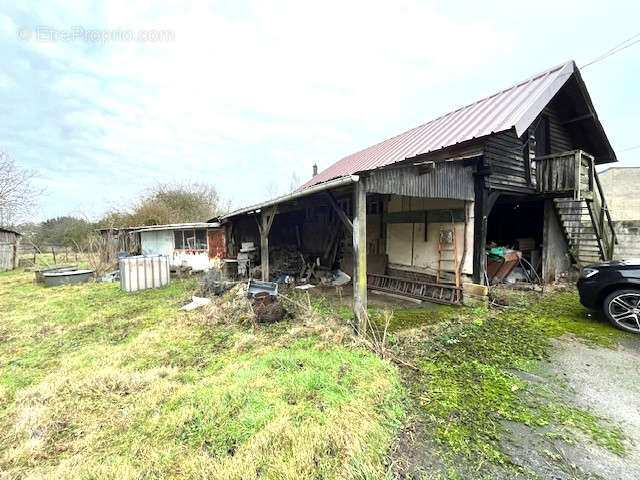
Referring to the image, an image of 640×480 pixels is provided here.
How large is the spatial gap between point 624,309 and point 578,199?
298 centimetres

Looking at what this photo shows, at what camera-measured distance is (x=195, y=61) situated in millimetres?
8195

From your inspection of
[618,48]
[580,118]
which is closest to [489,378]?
[580,118]

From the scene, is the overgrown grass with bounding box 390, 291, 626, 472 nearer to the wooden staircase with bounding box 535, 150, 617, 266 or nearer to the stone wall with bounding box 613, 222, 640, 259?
the wooden staircase with bounding box 535, 150, 617, 266

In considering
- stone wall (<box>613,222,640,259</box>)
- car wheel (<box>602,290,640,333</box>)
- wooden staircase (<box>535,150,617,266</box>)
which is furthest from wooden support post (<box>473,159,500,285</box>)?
A: stone wall (<box>613,222,640,259</box>)

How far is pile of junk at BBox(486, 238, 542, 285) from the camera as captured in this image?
6840 mm

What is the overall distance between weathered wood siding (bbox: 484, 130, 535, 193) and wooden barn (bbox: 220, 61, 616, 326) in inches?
1.0

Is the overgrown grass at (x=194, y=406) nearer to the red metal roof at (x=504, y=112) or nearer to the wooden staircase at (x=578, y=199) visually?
the red metal roof at (x=504, y=112)

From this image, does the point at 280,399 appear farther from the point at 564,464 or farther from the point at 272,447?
the point at 564,464

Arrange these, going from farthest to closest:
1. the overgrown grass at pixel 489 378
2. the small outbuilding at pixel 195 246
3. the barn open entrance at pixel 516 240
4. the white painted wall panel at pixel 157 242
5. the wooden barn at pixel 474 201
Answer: the white painted wall panel at pixel 157 242 < the small outbuilding at pixel 195 246 < the barn open entrance at pixel 516 240 < the wooden barn at pixel 474 201 < the overgrown grass at pixel 489 378

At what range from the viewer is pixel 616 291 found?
4137 millimetres

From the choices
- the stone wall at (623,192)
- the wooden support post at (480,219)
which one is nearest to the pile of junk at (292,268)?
the wooden support post at (480,219)

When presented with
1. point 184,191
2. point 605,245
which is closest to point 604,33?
point 605,245

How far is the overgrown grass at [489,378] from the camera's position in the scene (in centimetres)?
212

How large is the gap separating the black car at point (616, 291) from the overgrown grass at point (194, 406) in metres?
4.03
